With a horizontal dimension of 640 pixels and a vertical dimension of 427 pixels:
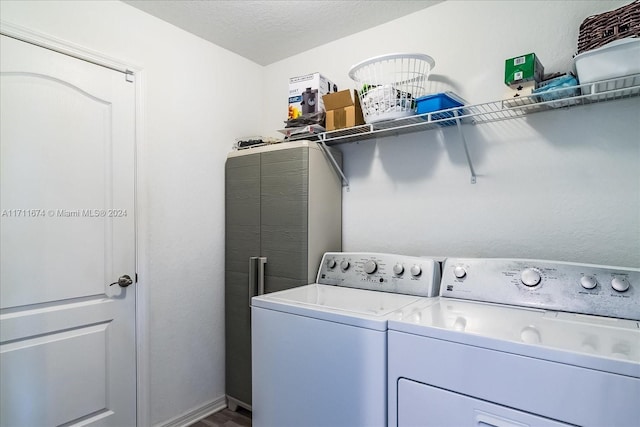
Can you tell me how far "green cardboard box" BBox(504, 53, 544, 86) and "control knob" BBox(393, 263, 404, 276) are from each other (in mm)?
927

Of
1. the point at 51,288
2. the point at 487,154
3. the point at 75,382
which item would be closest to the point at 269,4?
the point at 487,154

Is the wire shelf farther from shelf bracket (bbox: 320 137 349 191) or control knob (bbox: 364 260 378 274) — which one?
control knob (bbox: 364 260 378 274)

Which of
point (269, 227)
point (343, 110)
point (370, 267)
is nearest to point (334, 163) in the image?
point (343, 110)

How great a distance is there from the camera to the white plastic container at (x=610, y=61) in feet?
3.95

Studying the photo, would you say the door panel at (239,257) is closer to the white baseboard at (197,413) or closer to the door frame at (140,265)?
the white baseboard at (197,413)

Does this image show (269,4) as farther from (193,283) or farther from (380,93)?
(193,283)

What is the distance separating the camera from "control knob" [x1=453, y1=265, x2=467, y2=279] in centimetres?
155

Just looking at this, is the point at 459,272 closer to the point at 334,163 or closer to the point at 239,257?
the point at 334,163

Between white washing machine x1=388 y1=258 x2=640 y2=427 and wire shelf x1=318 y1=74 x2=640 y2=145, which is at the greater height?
wire shelf x1=318 y1=74 x2=640 y2=145

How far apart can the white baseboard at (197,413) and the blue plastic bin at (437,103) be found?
7.14 ft

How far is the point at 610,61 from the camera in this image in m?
1.25

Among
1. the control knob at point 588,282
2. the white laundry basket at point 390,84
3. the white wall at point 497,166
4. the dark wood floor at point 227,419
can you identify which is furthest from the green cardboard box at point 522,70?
the dark wood floor at point 227,419

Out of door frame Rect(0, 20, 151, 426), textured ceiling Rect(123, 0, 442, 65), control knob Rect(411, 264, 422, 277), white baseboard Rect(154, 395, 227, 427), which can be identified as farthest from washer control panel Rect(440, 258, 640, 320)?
white baseboard Rect(154, 395, 227, 427)

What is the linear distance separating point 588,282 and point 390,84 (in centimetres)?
117
